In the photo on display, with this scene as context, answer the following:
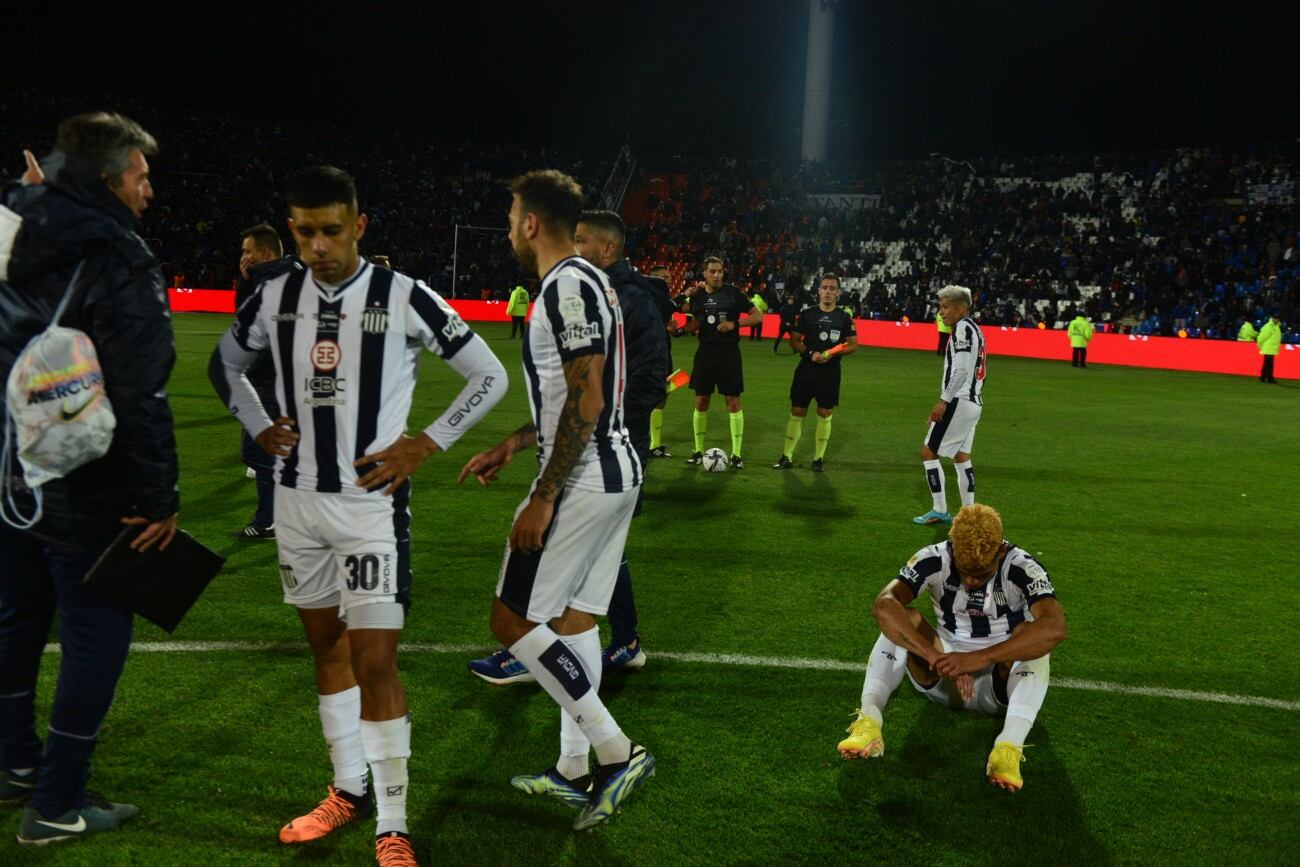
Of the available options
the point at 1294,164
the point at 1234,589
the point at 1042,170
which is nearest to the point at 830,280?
the point at 1234,589

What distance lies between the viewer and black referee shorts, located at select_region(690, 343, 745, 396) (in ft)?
37.9

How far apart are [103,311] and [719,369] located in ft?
29.2

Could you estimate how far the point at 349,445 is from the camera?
3.29 meters

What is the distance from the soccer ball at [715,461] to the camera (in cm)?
1094

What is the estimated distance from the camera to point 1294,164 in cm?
3559

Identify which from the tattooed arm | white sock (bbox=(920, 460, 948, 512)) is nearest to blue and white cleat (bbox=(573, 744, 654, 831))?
the tattooed arm

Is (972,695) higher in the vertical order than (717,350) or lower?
lower

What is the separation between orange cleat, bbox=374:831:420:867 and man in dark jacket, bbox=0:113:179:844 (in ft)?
3.22

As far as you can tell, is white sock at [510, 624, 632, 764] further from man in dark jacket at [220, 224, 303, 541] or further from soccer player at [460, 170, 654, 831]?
man in dark jacket at [220, 224, 303, 541]

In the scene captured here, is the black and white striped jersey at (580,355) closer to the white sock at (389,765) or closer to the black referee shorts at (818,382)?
the white sock at (389,765)

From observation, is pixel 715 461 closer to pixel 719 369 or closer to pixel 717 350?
pixel 719 369

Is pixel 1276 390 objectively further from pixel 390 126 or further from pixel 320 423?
pixel 390 126

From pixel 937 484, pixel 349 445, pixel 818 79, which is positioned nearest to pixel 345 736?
pixel 349 445

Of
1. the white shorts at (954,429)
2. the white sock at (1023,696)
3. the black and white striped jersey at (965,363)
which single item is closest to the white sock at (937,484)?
the white shorts at (954,429)
